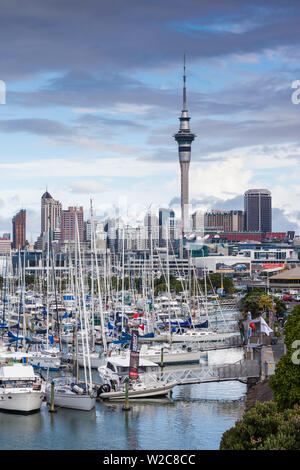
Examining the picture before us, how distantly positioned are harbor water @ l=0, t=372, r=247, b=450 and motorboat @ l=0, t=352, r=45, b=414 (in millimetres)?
482

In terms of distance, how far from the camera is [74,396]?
41.7 m

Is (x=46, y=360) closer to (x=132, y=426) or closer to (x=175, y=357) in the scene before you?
(x=175, y=357)

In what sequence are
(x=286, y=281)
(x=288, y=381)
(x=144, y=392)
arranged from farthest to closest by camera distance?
1. (x=286, y=281)
2. (x=144, y=392)
3. (x=288, y=381)

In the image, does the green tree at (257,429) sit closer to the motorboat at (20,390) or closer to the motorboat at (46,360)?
the motorboat at (20,390)

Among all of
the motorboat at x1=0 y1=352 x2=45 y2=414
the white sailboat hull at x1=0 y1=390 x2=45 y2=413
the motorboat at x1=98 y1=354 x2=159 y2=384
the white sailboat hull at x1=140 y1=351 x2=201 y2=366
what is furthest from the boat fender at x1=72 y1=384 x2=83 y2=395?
the white sailboat hull at x1=140 y1=351 x2=201 y2=366

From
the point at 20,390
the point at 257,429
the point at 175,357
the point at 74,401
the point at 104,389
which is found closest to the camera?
the point at 257,429

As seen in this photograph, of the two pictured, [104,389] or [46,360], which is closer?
[104,389]

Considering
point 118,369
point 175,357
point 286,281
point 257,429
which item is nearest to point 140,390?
point 118,369

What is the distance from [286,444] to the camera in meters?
24.9

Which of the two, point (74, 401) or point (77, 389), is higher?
point (77, 389)

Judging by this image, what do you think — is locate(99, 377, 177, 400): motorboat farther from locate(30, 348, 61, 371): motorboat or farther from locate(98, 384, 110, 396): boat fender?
locate(30, 348, 61, 371): motorboat

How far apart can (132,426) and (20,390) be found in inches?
256
